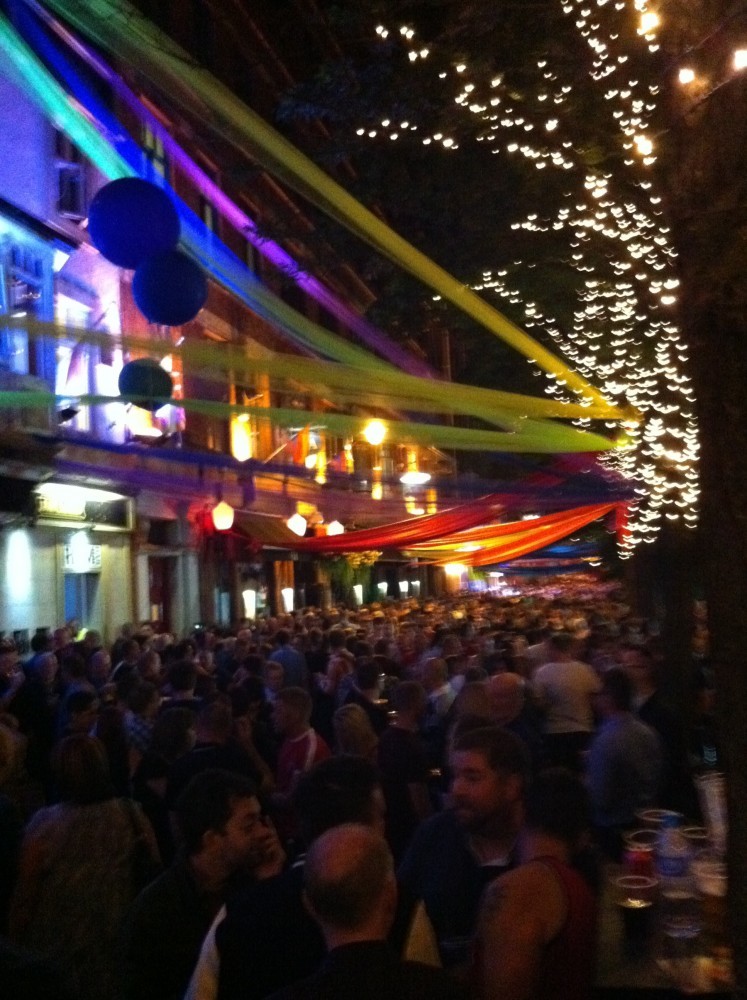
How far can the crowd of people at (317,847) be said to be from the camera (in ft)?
9.50

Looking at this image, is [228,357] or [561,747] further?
[561,747]

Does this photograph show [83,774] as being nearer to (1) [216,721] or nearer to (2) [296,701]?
(1) [216,721]

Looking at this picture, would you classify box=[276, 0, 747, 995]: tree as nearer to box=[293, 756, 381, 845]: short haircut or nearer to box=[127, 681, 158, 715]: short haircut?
box=[293, 756, 381, 845]: short haircut

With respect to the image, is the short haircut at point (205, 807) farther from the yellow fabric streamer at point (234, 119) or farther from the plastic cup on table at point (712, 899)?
the yellow fabric streamer at point (234, 119)

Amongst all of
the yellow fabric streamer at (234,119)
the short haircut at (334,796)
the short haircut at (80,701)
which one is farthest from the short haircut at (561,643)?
the short haircut at (334,796)

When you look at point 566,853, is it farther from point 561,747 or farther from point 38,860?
point 561,747

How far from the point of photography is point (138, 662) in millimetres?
10016

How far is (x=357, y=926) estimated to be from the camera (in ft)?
8.77

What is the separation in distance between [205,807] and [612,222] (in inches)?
312

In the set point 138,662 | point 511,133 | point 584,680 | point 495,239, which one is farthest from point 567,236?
point 138,662

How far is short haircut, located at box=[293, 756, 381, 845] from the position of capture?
158 inches

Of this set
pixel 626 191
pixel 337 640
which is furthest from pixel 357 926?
pixel 337 640

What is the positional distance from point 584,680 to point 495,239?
4.68m

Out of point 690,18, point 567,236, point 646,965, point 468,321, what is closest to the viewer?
point 690,18
